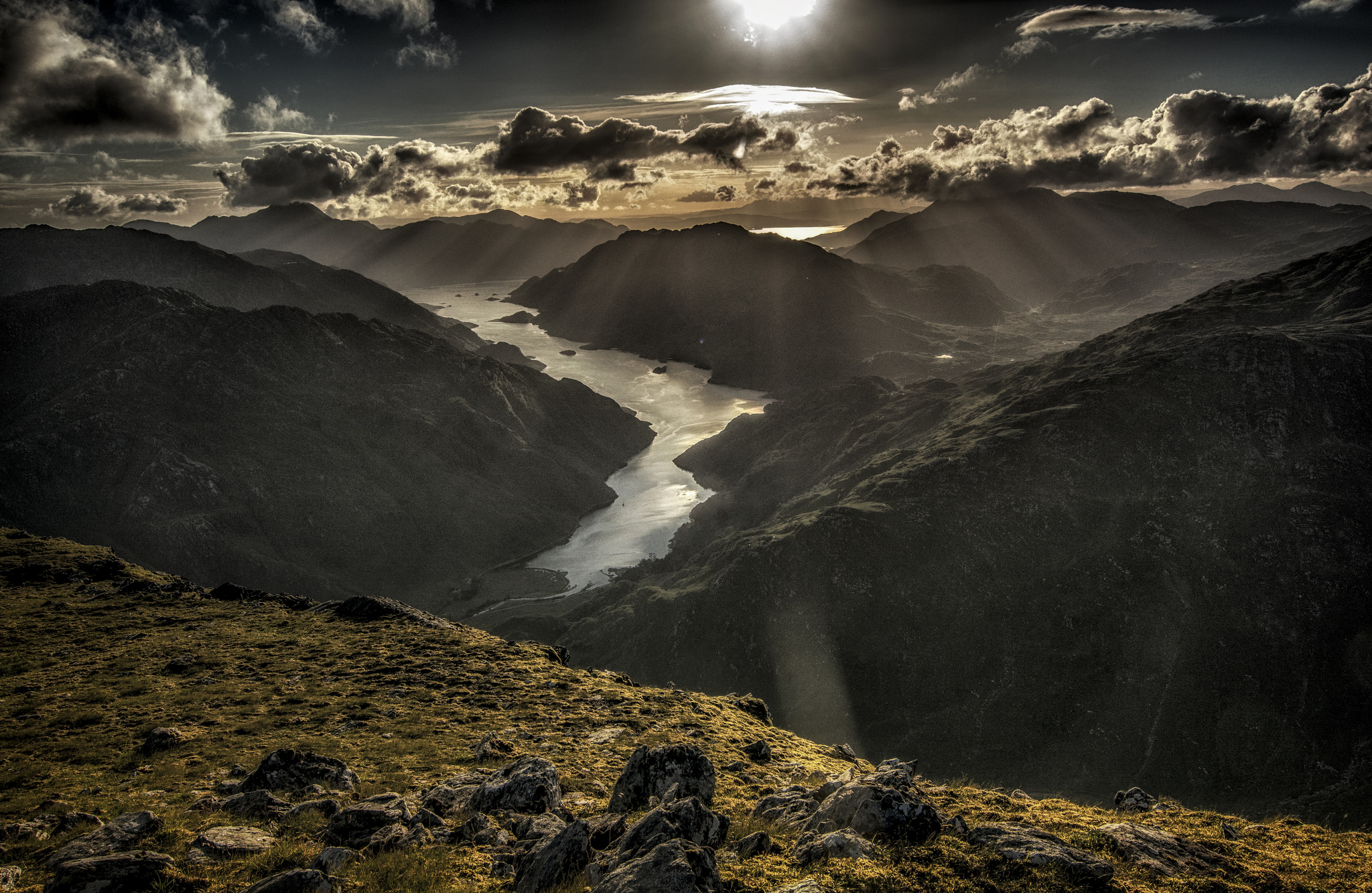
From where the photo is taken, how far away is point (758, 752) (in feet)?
118

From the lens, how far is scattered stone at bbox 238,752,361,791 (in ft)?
74.3

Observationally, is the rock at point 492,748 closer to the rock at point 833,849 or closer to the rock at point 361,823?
the rock at point 361,823

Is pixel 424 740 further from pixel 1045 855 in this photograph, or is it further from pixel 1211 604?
pixel 1211 604

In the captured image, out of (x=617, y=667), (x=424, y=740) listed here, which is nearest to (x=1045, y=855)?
(x=424, y=740)

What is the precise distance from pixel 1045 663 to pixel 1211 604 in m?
25.3

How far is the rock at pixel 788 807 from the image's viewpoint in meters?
21.6

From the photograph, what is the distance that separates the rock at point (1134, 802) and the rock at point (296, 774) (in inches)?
1305

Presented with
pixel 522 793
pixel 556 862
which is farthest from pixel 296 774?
pixel 556 862

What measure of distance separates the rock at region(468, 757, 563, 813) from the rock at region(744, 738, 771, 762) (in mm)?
15320

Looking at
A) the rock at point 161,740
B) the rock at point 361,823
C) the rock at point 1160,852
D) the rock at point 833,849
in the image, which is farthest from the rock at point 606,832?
the rock at point 161,740

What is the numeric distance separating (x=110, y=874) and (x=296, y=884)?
430 cm

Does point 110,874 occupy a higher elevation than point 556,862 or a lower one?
higher

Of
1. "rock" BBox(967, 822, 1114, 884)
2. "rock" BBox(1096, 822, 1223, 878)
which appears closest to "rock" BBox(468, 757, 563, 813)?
"rock" BBox(967, 822, 1114, 884)

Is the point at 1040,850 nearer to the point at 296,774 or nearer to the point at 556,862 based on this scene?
the point at 556,862
